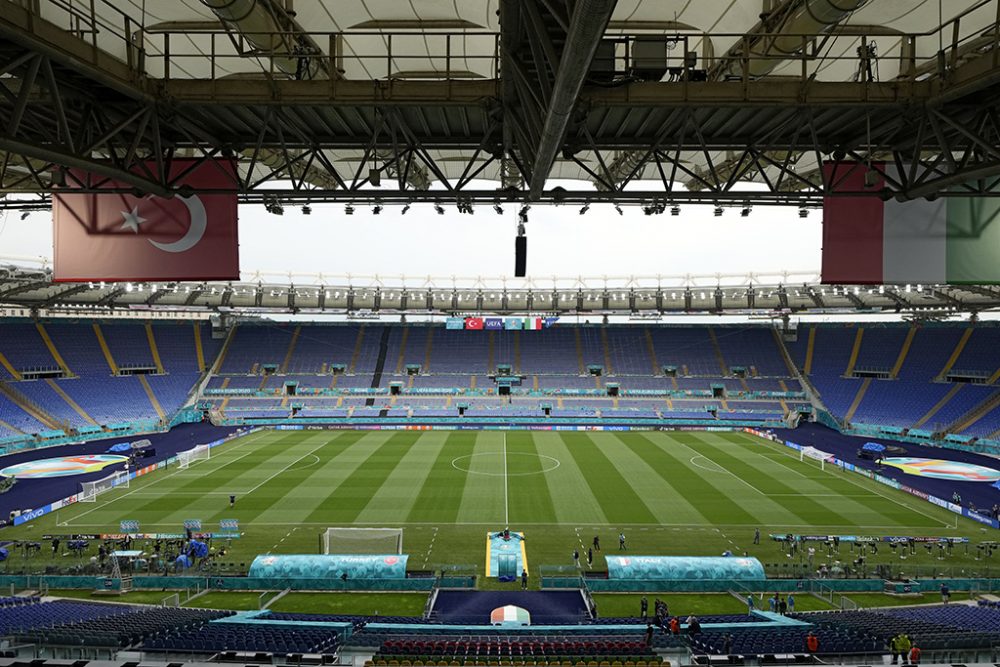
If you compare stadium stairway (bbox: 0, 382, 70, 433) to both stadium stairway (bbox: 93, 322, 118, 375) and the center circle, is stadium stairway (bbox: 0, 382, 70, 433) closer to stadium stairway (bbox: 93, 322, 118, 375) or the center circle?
stadium stairway (bbox: 93, 322, 118, 375)

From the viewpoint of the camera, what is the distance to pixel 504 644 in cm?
1255

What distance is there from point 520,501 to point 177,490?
18943mm

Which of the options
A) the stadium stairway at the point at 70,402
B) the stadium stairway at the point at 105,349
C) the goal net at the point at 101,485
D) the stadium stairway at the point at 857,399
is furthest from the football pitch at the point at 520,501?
the stadium stairway at the point at 105,349

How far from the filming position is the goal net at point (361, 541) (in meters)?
21.5

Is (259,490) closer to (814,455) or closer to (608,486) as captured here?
(608,486)

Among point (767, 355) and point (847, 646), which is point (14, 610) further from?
point (767, 355)

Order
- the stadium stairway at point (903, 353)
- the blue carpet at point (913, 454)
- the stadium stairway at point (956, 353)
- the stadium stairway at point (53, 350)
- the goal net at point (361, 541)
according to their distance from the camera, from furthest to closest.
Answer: the stadium stairway at point (903, 353)
the stadium stairway at point (956, 353)
the stadium stairway at point (53, 350)
the blue carpet at point (913, 454)
the goal net at point (361, 541)

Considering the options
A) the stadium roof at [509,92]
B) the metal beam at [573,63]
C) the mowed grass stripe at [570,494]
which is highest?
the stadium roof at [509,92]

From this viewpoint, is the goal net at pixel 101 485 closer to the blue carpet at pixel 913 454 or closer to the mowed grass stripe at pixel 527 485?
the mowed grass stripe at pixel 527 485

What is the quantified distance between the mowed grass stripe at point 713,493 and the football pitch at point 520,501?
0.10 meters

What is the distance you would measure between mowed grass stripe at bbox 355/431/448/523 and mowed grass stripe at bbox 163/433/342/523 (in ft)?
17.3

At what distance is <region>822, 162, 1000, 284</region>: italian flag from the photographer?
11.2 m

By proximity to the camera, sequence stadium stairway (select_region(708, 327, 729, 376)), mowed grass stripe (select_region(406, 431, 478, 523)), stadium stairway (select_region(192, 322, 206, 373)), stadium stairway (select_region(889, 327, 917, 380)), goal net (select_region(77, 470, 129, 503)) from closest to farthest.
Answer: mowed grass stripe (select_region(406, 431, 478, 523)), goal net (select_region(77, 470, 129, 503)), stadium stairway (select_region(889, 327, 917, 380)), stadium stairway (select_region(192, 322, 206, 373)), stadium stairway (select_region(708, 327, 729, 376))

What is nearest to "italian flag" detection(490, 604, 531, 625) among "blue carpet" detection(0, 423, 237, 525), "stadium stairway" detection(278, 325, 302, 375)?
"blue carpet" detection(0, 423, 237, 525)
